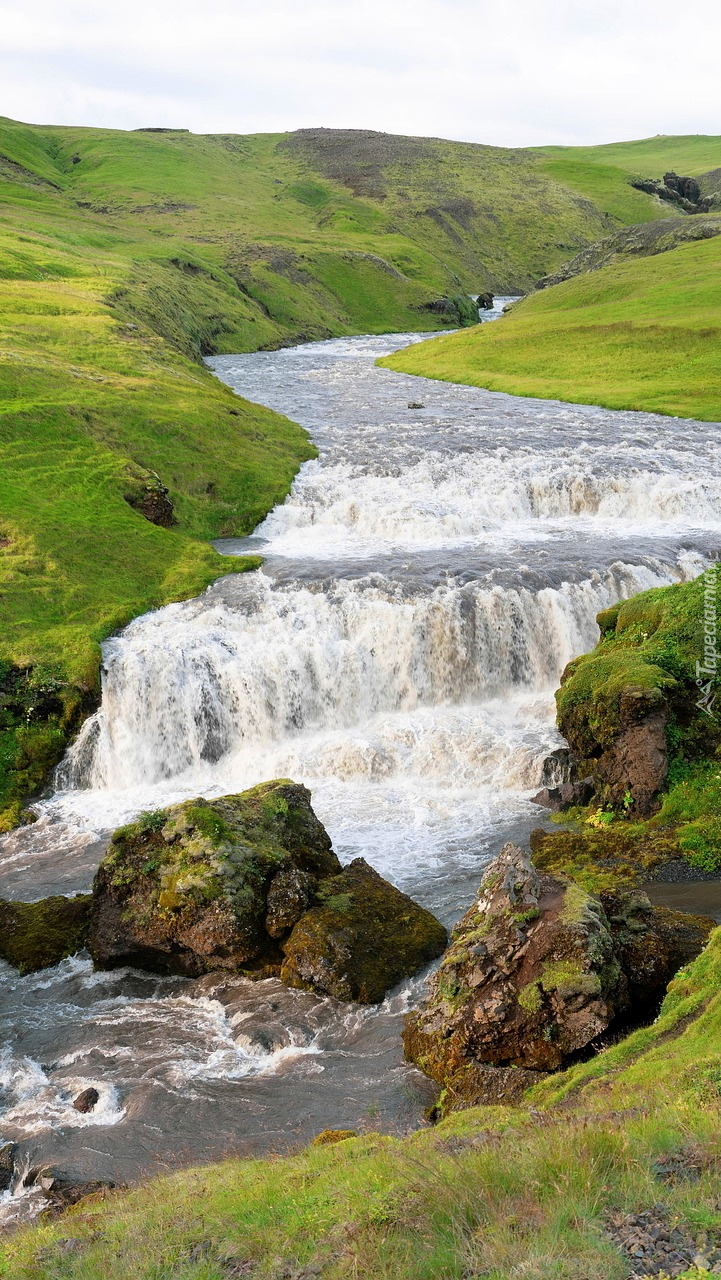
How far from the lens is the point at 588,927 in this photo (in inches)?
556

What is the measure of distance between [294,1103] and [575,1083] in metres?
4.67

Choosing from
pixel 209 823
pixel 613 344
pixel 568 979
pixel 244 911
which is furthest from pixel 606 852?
pixel 613 344

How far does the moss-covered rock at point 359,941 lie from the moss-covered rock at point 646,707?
687 cm

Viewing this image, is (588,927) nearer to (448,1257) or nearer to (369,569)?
(448,1257)

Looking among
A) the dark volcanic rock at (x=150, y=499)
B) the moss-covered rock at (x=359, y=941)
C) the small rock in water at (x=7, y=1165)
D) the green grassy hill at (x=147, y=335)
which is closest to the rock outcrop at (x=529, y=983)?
the moss-covered rock at (x=359, y=941)

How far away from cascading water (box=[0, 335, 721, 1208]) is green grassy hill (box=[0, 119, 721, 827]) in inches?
82.2

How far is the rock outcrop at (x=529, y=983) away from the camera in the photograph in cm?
1352

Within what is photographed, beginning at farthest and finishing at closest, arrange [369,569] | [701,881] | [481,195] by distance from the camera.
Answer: [481,195] → [369,569] → [701,881]

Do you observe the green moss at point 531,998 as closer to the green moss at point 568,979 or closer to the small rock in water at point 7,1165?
the green moss at point 568,979

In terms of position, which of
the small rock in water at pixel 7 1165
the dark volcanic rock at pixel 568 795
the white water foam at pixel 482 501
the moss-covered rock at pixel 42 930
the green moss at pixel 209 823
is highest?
the white water foam at pixel 482 501

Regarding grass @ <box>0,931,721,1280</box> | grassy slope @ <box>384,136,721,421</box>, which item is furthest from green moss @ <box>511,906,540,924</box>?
grassy slope @ <box>384,136,721,421</box>

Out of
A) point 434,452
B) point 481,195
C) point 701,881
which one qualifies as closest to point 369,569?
point 434,452

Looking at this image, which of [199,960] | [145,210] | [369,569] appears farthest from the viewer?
[145,210]

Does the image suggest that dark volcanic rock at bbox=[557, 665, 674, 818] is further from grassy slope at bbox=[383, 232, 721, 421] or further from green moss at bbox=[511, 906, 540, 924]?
grassy slope at bbox=[383, 232, 721, 421]
